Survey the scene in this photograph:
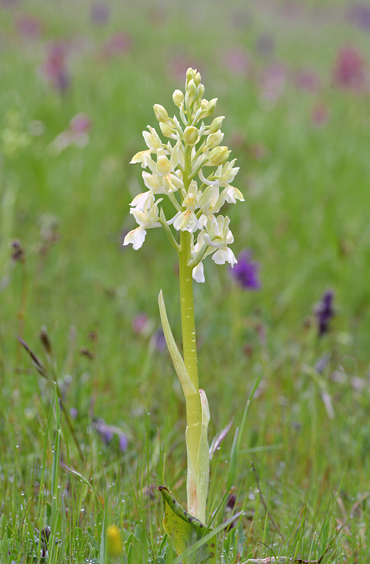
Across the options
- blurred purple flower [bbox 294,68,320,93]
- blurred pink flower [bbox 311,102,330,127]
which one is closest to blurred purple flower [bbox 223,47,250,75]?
blurred purple flower [bbox 294,68,320,93]

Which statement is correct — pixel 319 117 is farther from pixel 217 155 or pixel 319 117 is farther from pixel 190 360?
pixel 190 360

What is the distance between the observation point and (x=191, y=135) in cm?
121

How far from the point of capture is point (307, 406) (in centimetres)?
236

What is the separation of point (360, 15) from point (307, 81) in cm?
1404

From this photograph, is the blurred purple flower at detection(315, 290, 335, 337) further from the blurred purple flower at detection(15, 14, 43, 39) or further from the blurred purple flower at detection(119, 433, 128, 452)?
the blurred purple flower at detection(15, 14, 43, 39)

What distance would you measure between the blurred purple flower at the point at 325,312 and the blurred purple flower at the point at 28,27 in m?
9.01

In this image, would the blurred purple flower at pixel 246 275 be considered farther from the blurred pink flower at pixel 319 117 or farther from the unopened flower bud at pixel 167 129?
the blurred pink flower at pixel 319 117

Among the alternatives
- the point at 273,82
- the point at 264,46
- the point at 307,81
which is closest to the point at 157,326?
the point at 273,82

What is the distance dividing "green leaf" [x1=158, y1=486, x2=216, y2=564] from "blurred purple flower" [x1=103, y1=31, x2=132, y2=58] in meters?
8.29

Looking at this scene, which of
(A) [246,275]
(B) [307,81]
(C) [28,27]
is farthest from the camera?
(C) [28,27]

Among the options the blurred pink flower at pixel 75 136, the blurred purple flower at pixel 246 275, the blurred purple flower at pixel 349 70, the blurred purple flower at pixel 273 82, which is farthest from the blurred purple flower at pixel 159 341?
the blurred purple flower at pixel 349 70

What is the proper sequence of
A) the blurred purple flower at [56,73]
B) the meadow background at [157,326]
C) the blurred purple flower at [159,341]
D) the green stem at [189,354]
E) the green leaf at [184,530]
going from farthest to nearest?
the blurred purple flower at [56,73], the blurred purple flower at [159,341], the meadow background at [157,326], the green stem at [189,354], the green leaf at [184,530]

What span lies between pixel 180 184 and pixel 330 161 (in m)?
4.57

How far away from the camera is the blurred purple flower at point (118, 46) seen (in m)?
8.62
